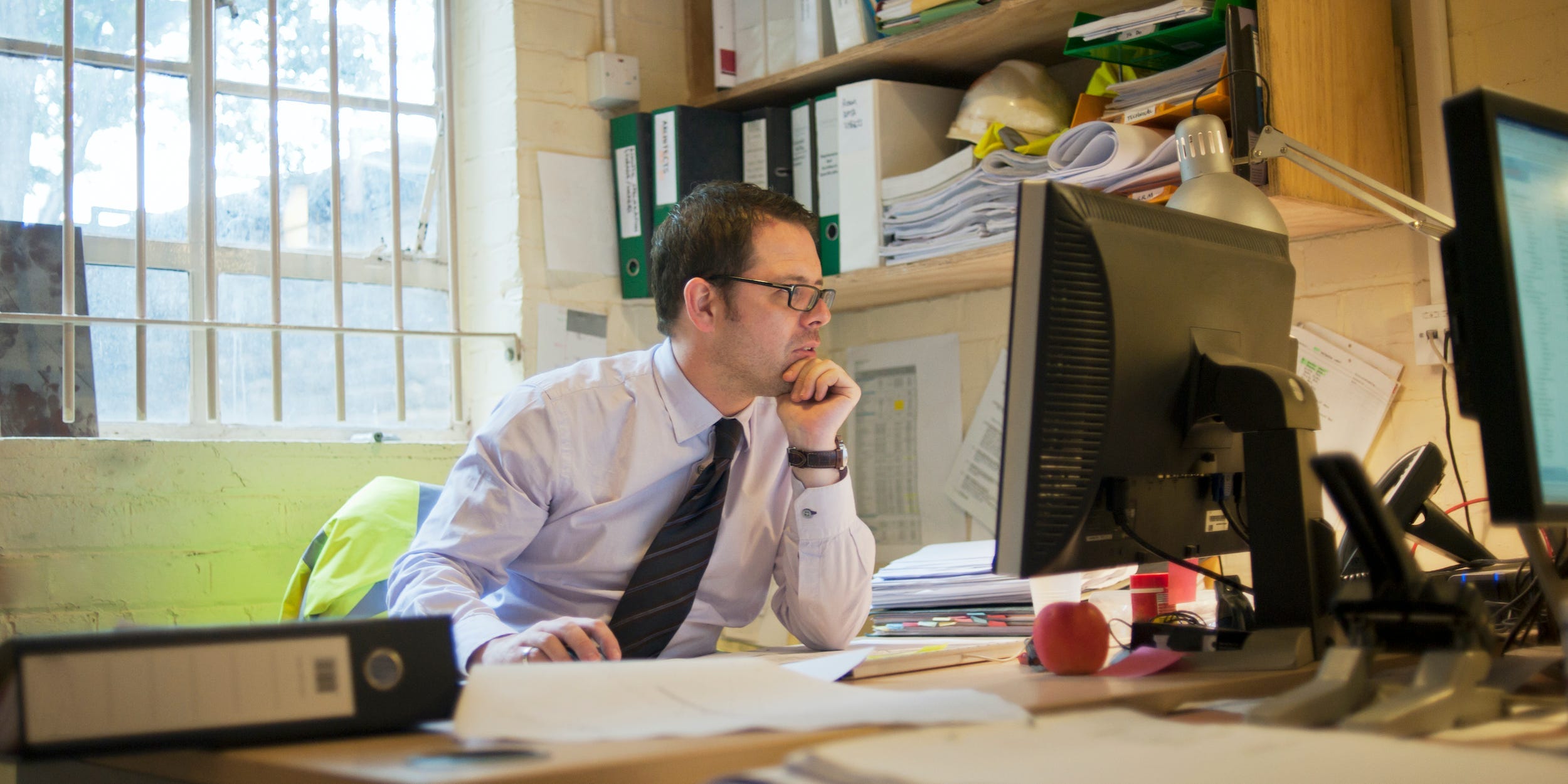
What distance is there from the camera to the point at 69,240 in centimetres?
225

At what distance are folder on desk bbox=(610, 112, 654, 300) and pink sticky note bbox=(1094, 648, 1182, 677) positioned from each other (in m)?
1.73

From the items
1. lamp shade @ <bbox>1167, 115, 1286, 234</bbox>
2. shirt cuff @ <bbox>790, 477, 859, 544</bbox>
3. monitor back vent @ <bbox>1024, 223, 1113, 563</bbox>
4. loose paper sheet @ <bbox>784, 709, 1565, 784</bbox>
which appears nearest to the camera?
loose paper sheet @ <bbox>784, 709, 1565, 784</bbox>

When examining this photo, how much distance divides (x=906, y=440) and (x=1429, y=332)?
42.4 inches

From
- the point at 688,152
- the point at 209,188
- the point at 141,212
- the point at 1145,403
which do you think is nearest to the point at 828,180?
the point at 688,152

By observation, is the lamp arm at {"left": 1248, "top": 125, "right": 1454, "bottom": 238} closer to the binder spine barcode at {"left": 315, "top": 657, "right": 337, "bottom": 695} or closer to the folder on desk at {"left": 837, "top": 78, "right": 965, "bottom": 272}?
the folder on desk at {"left": 837, "top": 78, "right": 965, "bottom": 272}

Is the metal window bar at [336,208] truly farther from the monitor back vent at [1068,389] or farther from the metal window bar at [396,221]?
the monitor back vent at [1068,389]

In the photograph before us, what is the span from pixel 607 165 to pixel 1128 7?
1.14 metres

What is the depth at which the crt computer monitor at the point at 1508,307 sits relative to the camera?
2.86 ft

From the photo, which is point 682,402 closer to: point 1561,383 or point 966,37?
point 966,37

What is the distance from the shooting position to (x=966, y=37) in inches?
91.1

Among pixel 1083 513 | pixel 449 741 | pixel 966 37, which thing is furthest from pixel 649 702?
pixel 966 37

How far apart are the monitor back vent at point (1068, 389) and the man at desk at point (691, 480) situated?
2.43 ft

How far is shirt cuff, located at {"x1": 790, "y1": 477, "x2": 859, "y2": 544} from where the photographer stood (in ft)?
5.84

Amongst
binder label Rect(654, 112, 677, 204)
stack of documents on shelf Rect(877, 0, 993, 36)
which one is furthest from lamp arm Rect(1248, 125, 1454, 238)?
binder label Rect(654, 112, 677, 204)
